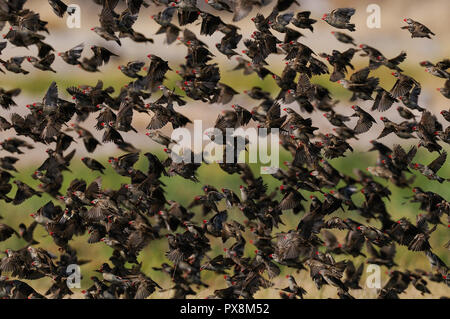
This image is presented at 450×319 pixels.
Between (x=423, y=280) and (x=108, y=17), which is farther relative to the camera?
(x=423, y=280)

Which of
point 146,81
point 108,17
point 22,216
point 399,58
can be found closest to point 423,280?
point 399,58

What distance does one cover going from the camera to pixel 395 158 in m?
13.4

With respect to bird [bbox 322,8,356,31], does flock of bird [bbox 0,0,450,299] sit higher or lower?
lower

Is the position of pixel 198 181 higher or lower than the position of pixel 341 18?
lower

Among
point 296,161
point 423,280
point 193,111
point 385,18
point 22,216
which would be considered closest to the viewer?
point 296,161

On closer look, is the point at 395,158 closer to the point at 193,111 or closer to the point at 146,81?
the point at 146,81

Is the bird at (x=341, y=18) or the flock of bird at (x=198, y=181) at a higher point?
the bird at (x=341, y=18)

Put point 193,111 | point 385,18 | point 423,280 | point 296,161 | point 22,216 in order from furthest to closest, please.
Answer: point 385,18 < point 193,111 < point 22,216 < point 423,280 < point 296,161

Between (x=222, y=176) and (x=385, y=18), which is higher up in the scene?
(x=385, y=18)

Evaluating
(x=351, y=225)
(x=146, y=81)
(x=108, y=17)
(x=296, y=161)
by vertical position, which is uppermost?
(x=108, y=17)

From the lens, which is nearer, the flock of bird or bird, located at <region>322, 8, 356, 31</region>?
the flock of bird

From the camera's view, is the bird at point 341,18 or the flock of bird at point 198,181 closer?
the flock of bird at point 198,181

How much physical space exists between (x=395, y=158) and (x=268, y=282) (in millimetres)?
2996

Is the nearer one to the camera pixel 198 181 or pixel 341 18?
pixel 198 181
